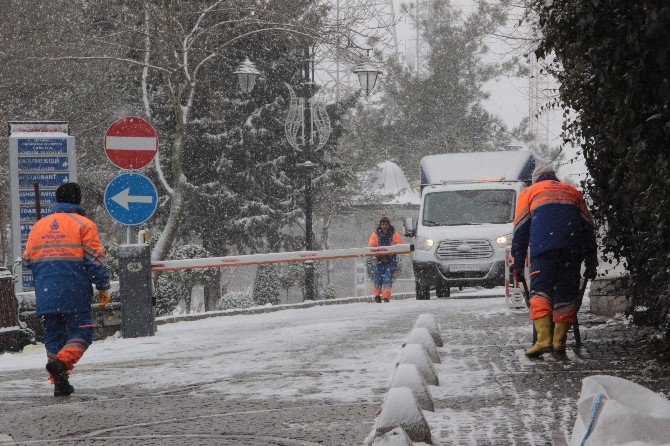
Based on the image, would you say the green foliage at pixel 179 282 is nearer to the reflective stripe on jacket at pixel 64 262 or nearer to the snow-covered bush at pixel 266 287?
the snow-covered bush at pixel 266 287

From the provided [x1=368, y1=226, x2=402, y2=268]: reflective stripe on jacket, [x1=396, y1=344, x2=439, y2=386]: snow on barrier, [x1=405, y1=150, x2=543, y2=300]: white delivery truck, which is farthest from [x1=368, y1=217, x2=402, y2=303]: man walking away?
[x1=396, y1=344, x2=439, y2=386]: snow on barrier

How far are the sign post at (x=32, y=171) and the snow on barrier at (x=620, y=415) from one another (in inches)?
478

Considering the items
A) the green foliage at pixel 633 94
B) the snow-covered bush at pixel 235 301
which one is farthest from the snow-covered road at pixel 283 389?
the snow-covered bush at pixel 235 301

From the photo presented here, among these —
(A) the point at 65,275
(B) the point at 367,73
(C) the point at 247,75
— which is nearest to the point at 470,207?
(B) the point at 367,73

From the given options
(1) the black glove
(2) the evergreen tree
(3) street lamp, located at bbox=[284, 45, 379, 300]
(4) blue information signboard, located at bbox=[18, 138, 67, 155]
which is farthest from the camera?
(2) the evergreen tree

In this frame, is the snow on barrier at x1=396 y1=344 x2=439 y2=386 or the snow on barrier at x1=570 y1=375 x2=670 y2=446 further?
the snow on barrier at x1=396 y1=344 x2=439 y2=386

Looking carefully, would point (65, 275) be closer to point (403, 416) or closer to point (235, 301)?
point (403, 416)

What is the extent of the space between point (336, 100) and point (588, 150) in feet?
93.9

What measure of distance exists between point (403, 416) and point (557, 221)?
4952 mm

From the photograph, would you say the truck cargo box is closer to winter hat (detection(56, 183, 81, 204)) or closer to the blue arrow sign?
the blue arrow sign

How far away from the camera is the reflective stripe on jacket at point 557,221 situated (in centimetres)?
1041

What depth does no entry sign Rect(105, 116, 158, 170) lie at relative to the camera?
49.3 ft

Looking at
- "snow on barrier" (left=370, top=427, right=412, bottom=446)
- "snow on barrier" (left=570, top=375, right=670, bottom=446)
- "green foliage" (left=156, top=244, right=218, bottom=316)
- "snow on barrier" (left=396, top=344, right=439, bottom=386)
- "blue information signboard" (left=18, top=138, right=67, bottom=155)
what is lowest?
"green foliage" (left=156, top=244, right=218, bottom=316)

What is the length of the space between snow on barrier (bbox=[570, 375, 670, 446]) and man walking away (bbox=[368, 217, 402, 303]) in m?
20.0
